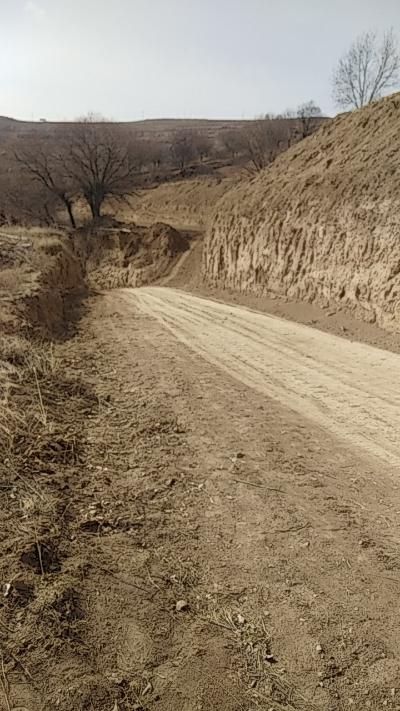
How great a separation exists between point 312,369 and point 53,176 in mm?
32515

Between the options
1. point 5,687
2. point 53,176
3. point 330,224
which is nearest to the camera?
point 5,687

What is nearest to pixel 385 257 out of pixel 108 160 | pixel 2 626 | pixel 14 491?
pixel 14 491

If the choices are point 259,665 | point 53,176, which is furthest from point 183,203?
point 259,665

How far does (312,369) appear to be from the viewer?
313 inches

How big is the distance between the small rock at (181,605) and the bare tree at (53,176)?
106 feet

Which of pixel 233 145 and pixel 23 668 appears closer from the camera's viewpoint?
pixel 23 668

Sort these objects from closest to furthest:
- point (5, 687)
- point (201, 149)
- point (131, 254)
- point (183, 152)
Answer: point (5, 687)
point (131, 254)
point (183, 152)
point (201, 149)

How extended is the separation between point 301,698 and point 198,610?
2.62 ft

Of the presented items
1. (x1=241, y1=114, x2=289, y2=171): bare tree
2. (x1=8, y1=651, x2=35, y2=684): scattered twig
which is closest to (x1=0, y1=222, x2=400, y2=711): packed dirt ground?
(x1=8, y1=651, x2=35, y2=684): scattered twig

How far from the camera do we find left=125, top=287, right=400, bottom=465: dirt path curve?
19.6ft

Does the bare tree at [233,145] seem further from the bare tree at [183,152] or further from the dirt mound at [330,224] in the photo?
the dirt mound at [330,224]

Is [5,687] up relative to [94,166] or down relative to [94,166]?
down

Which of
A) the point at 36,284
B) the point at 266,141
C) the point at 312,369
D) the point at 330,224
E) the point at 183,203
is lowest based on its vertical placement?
the point at 312,369

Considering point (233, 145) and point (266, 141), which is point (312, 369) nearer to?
point (266, 141)
